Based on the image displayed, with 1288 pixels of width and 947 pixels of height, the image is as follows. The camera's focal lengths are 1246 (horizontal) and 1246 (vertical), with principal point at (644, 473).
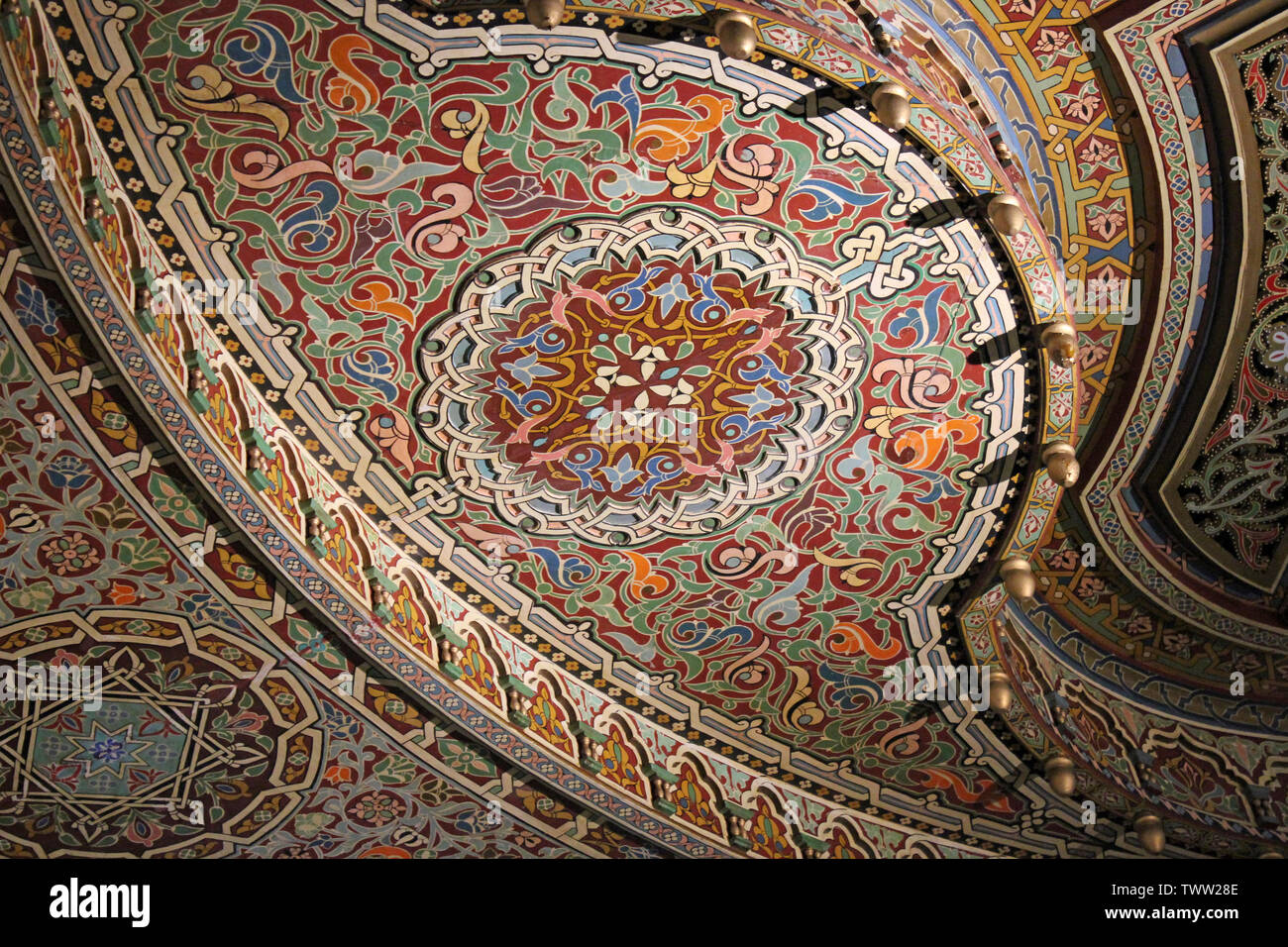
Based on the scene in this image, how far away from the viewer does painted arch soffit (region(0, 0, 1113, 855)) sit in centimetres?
398

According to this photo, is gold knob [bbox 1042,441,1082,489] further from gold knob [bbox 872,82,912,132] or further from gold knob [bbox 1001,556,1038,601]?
gold knob [bbox 872,82,912,132]

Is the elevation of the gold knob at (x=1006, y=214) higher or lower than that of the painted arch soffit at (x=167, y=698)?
higher

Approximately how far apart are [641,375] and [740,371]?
0.35m

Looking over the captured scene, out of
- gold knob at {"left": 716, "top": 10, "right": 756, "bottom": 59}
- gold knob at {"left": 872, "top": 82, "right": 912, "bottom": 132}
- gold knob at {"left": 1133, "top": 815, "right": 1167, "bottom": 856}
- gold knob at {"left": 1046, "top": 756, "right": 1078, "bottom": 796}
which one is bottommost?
gold knob at {"left": 1133, "top": 815, "right": 1167, "bottom": 856}

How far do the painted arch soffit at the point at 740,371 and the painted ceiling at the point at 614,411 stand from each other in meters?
0.02

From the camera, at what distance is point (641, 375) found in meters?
4.41

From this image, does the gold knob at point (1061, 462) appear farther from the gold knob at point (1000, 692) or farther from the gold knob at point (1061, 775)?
the gold knob at point (1061, 775)

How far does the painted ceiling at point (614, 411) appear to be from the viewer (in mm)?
3777

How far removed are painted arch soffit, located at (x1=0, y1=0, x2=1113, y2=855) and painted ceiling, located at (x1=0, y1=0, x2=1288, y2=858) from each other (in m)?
0.02

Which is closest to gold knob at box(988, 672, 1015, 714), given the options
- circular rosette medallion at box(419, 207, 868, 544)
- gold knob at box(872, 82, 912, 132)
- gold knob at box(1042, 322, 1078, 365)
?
circular rosette medallion at box(419, 207, 868, 544)

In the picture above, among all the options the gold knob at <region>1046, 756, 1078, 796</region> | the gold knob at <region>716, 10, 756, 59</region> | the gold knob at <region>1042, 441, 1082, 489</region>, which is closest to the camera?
the gold knob at <region>716, 10, 756, 59</region>

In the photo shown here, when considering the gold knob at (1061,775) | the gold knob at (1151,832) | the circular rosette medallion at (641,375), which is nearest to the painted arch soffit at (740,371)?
the circular rosette medallion at (641,375)

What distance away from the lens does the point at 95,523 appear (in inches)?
159

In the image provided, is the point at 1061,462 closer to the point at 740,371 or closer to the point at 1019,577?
the point at 1019,577
